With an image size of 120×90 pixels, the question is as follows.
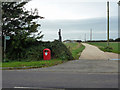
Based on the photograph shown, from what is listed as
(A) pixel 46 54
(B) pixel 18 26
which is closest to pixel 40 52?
(A) pixel 46 54

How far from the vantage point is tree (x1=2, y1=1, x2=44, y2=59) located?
15.3 meters

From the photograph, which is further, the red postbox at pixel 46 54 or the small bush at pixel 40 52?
the small bush at pixel 40 52

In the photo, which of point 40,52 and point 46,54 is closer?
point 46,54

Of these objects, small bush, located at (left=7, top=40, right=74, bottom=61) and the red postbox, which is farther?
small bush, located at (left=7, top=40, right=74, bottom=61)

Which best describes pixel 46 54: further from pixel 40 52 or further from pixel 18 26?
pixel 18 26

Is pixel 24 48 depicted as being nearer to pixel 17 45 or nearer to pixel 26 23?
pixel 17 45

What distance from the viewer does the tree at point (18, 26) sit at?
15344 mm

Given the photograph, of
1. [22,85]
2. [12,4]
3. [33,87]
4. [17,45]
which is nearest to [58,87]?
[33,87]

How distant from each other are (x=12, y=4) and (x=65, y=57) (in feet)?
25.7

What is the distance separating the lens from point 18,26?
54.6 ft

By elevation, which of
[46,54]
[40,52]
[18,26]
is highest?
[18,26]

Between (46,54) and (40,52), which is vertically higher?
(40,52)

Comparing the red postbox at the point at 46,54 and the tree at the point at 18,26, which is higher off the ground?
the tree at the point at 18,26

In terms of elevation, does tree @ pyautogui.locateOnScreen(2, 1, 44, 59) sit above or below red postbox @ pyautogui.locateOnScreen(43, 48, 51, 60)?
above
